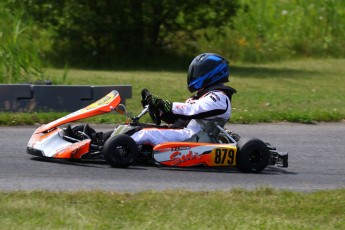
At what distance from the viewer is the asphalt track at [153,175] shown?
280 inches

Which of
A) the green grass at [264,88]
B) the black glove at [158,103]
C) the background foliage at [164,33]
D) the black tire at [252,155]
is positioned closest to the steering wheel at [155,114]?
the black glove at [158,103]

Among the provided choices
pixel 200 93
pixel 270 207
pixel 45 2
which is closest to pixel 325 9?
pixel 45 2

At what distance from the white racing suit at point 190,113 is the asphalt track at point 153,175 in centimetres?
28

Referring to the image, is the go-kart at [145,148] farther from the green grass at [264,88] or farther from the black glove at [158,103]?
the green grass at [264,88]

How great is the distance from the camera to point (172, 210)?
237 inches

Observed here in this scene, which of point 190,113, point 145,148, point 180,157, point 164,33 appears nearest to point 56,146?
point 145,148

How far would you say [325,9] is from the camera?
22.6 meters

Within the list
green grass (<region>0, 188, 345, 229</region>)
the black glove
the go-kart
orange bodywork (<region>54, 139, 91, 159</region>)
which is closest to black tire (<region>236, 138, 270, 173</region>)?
the go-kart

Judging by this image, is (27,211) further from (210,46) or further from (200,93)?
(210,46)

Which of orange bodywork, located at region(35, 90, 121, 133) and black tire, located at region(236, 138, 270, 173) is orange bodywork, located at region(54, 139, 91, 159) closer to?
orange bodywork, located at region(35, 90, 121, 133)

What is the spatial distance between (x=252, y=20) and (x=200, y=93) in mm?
14096

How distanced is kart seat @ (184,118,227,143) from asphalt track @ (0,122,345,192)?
0.29m

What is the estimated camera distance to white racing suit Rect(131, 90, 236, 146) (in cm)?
792

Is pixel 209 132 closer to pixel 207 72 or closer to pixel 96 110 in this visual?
pixel 207 72
